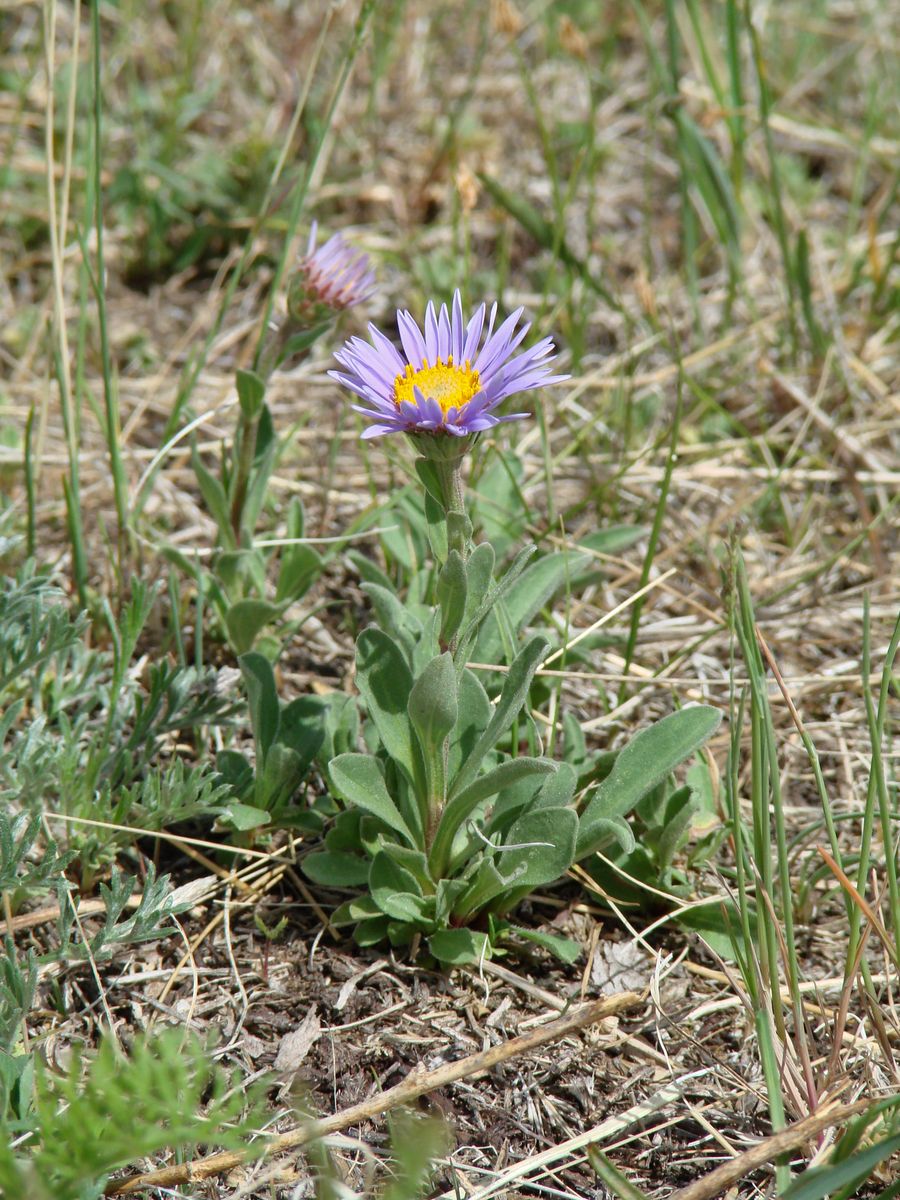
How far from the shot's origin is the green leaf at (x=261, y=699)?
2055mm

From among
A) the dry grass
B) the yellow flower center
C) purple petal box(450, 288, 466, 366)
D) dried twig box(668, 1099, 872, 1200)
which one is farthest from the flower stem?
dried twig box(668, 1099, 872, 1200)

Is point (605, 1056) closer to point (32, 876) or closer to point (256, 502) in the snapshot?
point (32, 876)

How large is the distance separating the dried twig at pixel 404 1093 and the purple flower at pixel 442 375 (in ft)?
2.88

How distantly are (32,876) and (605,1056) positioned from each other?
0.94 meters

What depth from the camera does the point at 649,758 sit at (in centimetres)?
196

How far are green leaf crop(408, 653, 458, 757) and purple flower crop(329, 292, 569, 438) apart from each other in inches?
13.0

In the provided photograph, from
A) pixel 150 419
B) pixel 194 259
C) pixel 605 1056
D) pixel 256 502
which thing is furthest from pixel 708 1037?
pixel 194 259

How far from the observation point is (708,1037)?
72.6 inches

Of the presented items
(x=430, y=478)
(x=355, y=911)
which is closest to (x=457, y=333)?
(x=430, y=478)

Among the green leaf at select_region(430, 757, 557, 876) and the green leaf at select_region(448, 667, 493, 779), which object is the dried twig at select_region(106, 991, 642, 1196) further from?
the green leaf at select_region(448, 667, 493, 779)

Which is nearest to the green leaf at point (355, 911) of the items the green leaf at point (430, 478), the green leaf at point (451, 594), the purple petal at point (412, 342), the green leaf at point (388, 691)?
the green leaf at point (388, 691)

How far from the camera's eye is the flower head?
2.27 metres

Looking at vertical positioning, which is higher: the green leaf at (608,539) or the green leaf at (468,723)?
the green leaf at (608,539)

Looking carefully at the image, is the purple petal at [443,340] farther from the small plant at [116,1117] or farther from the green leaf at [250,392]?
A: the small plant at [116,1117]
